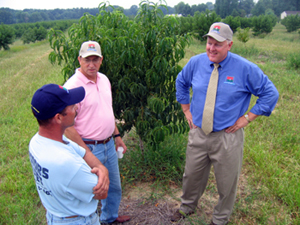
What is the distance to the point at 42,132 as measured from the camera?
1.42 meters

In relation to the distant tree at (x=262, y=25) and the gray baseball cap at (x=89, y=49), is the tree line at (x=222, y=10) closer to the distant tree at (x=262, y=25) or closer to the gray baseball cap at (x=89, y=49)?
the distant tree at (x=262, y=25)

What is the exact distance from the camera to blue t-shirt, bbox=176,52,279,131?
2.25 meters

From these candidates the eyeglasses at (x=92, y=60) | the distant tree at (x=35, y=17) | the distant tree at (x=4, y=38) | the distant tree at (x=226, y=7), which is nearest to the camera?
the eyeglasses at (x=92, y=60)

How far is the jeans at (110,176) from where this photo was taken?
2.43 metres

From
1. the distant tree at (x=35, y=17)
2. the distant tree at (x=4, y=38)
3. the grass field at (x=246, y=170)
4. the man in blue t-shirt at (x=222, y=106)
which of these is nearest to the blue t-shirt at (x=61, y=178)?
the man in blue t-shirt at (x=222, y=106)

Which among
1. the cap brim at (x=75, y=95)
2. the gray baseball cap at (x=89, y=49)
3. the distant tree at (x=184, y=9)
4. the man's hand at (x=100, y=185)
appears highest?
the distant tree at (x=184, y=9)

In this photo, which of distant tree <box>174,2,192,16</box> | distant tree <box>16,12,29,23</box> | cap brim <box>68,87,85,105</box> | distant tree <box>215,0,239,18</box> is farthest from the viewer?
distant tree <box>16,12,29,23</box>

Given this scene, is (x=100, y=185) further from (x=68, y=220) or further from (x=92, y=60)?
(x=92, y=60)

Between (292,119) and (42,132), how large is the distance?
18.0 feet

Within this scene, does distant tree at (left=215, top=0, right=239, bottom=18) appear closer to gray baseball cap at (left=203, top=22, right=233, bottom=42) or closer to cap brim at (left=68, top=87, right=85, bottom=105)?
gray baseball cap at (left=203, top=22, right=233, bottom=42)

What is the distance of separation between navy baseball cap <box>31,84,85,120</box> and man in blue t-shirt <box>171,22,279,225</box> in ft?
4.67

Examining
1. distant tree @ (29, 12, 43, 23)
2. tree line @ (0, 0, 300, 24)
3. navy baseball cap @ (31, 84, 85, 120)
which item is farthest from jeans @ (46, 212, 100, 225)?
distant tree @ (29, 12, 43, 23)

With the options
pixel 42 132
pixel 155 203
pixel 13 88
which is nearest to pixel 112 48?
pixel 42 132

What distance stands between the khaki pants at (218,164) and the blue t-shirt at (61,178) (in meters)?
1.37
